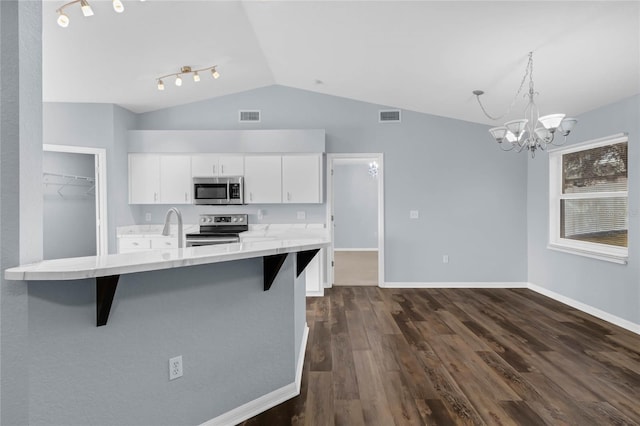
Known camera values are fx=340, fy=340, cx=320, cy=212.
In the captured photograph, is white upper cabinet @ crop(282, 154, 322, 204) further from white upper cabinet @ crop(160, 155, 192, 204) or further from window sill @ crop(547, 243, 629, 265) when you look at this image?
window sill @ crop(547, 243, 629, 265)

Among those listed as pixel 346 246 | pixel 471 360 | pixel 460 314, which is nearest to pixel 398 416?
pixel 471 360

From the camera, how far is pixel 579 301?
413 centimetres

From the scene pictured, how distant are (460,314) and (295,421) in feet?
8.61

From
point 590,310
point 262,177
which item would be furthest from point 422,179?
point 590,310

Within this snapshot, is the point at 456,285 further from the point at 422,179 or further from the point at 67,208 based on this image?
the point at 67,208

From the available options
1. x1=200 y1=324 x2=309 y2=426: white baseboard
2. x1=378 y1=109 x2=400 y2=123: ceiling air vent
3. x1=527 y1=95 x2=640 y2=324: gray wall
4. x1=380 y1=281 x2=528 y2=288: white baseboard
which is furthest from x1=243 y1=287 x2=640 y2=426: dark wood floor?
x1=378 y1=109 x2=400 y2=123: ceiling air vent

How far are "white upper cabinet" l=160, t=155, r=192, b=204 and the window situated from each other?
5045mm

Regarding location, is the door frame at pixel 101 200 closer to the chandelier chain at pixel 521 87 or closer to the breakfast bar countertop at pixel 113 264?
the breakfast bar countertop at pixel 113 264

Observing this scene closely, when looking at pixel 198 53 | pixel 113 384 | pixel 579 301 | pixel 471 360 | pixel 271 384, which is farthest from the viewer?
pixel 579 301

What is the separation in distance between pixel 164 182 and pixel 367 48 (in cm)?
329

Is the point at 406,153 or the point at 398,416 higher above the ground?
the point at 406,153

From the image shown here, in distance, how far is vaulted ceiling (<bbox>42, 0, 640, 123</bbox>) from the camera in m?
2.69

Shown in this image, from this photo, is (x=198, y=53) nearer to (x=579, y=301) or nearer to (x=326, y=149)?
(x=326, y=149)

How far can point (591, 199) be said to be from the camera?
411cm
